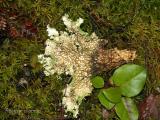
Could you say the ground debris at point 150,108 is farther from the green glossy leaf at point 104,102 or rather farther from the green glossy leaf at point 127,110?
the green glossy leaf at point 104,102

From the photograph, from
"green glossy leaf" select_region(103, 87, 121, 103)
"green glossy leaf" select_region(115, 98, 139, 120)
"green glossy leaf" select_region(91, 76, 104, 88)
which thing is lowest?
"green glossy leaf" select_region(115, 98, 139, 120)

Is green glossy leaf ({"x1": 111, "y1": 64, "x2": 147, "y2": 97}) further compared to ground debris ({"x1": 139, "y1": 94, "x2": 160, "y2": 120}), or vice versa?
ground debris ({"x1": 139, "y1": 94, "x2": 160, "y2": 120})

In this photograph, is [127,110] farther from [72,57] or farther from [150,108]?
[72,57]

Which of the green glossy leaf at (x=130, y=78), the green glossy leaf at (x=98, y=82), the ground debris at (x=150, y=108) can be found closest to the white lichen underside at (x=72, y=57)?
the green glossy leaf at (x=98, y=82)

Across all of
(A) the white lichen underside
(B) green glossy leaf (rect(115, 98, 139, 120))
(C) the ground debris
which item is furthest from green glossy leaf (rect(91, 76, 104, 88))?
(C) the ground debris

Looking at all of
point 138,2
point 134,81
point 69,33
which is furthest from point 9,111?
point 138,2

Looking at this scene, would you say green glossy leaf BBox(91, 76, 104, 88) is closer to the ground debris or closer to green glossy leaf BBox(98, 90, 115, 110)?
green glossy leaf BBox(98, 90, 115, 110)
